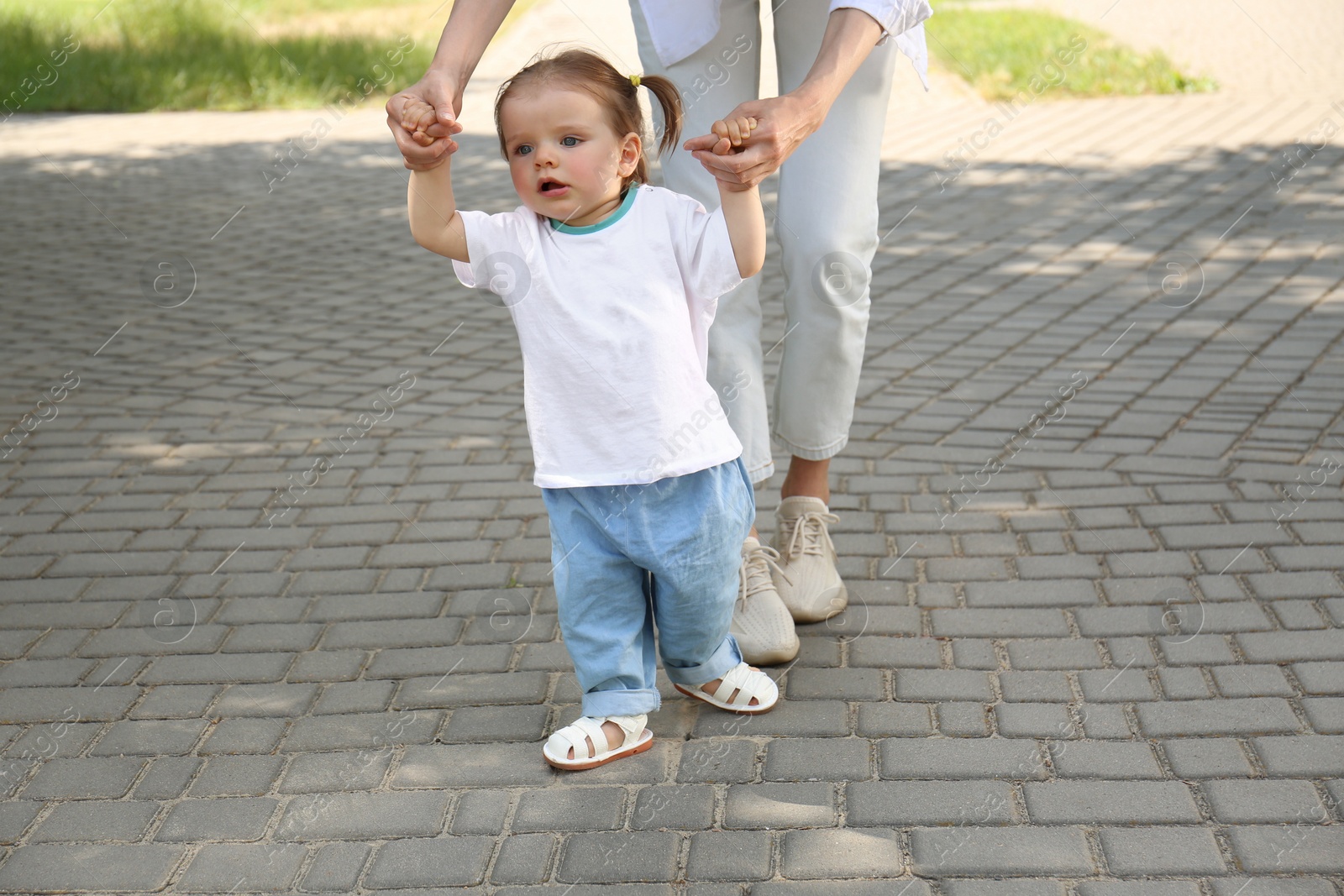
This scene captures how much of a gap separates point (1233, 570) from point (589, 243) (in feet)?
6.40

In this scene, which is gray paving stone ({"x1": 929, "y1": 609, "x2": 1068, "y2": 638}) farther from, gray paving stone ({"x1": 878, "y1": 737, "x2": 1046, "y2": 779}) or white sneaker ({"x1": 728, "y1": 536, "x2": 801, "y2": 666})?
gray paving stone ({"x1": 878, "y1": 737, "x2": 1046, "y2": 779})

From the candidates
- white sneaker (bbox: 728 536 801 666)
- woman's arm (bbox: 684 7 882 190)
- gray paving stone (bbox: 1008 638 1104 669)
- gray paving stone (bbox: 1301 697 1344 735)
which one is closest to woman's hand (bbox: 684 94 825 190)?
woman's arm (bbox: 684 7 882 190)

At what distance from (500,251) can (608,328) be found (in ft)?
0.80

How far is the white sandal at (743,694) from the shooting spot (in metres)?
2.80

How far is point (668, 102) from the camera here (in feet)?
8.45

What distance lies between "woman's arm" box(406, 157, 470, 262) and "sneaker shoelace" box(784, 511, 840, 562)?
3.98 feet

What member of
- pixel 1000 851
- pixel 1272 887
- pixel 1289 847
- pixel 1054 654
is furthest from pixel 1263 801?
pixel 1054 654

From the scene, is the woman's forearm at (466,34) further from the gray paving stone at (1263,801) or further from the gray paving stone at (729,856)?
the gray paving stone at (1263,801)

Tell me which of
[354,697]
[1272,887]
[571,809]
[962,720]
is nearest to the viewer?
[1272,887]

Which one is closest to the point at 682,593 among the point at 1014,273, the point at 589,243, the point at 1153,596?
the point at 589,243

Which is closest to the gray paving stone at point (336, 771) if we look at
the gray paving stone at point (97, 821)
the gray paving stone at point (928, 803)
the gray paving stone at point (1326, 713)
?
the gray paving stone at point (97, 821)

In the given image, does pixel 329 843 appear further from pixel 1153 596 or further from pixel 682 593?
pixel 1153 596

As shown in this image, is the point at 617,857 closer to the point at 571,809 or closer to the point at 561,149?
the point at 571,809

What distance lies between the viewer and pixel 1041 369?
196 inches
